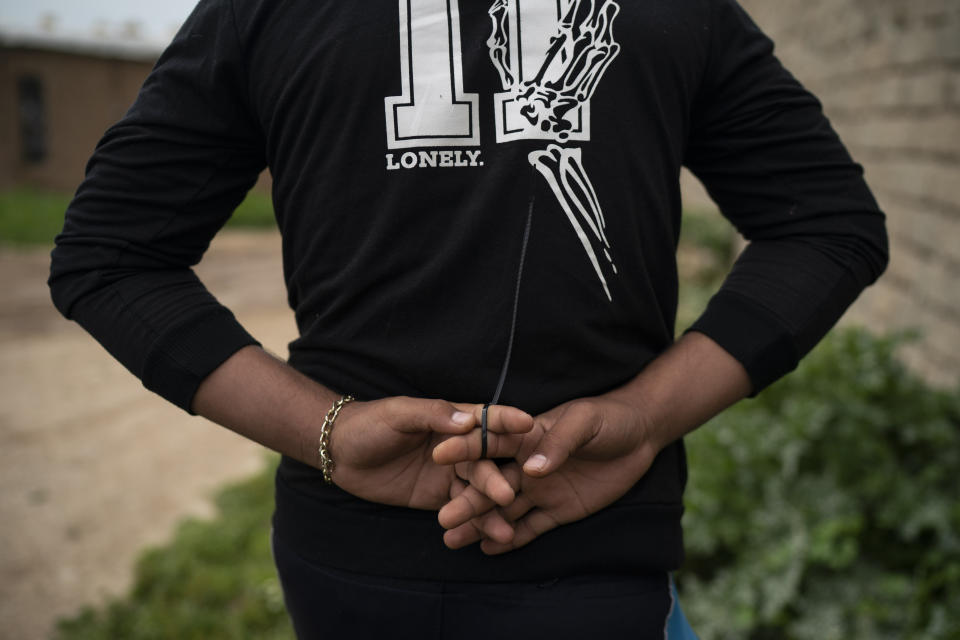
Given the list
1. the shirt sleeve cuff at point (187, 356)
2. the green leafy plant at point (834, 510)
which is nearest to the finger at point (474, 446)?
the shirt sleeve cuff at point (187, 356)

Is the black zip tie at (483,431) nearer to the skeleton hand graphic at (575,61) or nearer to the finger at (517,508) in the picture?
the finger at (517,508)

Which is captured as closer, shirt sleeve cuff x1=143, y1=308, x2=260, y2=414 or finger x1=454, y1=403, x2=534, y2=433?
finger x1=454, y1=403, x2=534, y2=433

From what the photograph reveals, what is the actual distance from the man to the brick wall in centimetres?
227

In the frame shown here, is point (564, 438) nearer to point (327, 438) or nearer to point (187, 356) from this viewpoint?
point (327, 438)

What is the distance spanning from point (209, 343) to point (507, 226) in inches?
17.7

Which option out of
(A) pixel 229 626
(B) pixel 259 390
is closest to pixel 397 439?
(B) pixel 259 390

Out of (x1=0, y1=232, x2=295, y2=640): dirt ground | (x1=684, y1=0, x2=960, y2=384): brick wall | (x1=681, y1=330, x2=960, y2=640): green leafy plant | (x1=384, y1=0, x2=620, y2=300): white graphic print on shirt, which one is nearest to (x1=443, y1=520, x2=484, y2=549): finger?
(x1=384, y1=0, x2=620, y2=300): white graphic print on shirt

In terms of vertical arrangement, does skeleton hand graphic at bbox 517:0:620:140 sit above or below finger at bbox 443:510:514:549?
above

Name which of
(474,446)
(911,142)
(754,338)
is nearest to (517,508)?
(474,446)

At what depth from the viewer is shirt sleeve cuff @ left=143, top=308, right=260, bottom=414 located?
1149 millimetres

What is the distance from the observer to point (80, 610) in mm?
3336

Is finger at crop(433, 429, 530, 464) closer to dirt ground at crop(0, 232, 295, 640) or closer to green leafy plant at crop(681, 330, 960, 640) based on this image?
green leafy plant at crop(681, 330, 960, 640)

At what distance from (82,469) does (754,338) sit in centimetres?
437

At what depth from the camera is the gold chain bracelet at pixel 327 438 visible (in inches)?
44.7
